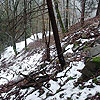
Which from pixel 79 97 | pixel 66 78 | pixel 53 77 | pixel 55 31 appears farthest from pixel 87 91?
pixel 55 31

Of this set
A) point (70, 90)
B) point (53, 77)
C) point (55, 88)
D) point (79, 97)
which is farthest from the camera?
point (53, 77)

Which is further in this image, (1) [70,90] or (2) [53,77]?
(2) [53,77]

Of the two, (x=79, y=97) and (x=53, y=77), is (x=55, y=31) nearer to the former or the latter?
(x=53, y=77)

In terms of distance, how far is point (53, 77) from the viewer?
5.14 meters

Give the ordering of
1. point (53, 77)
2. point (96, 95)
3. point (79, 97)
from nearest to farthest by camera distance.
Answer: point (96, 95) → point (79, 97) → point (53, 77)

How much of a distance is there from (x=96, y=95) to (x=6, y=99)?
395cm

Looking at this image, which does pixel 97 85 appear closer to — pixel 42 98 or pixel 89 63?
pixel 89 63

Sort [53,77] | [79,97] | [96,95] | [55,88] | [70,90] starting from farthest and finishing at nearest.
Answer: [53,77]
[55,88]
[70,90]
[79,97]
[96,95]

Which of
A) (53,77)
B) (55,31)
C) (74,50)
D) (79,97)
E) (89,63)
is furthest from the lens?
(74,50)

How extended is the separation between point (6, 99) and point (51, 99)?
102 inches

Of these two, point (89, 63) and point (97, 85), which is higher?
point (89, 63)

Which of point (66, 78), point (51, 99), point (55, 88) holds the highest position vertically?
point (66, 78)

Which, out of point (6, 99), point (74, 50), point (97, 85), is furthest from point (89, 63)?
point (6, 99)

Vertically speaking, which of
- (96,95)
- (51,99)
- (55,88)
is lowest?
(96,95)
